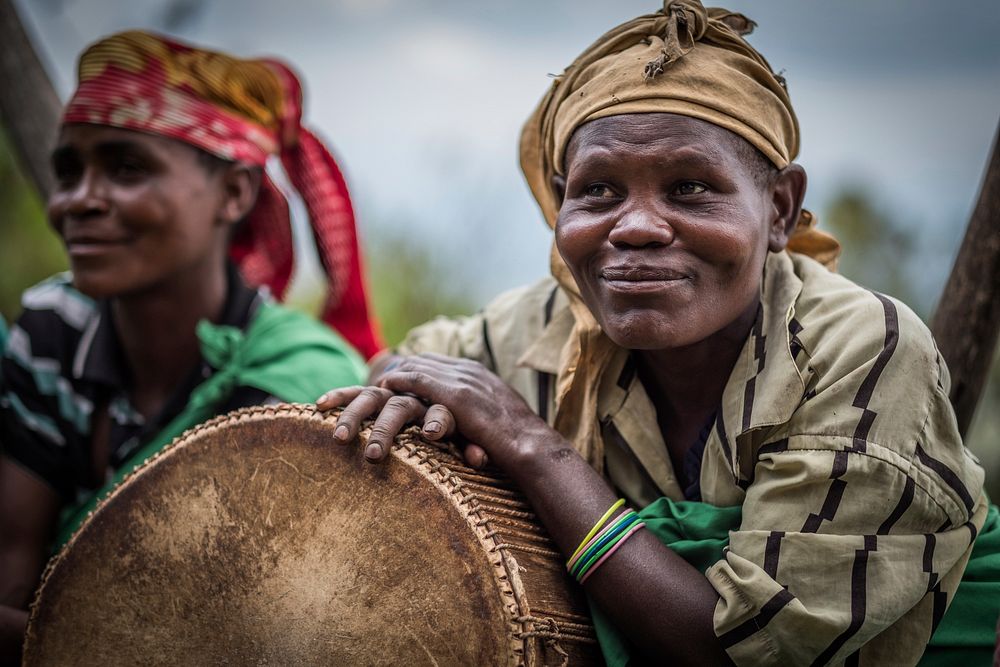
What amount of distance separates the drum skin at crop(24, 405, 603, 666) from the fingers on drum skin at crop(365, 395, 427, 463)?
0.03 meters

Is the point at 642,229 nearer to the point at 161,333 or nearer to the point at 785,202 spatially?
the point at 785,202

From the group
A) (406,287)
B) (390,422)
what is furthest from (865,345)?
(406,287)

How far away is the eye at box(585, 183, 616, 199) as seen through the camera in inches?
80.9

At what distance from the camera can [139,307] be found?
10.2 ft

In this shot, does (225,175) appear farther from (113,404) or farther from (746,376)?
(746,376)

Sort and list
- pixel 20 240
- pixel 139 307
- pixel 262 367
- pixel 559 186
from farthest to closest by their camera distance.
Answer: pixel 20 240 → pixel 139 307 → pixel 262 367 → pixel 559 186

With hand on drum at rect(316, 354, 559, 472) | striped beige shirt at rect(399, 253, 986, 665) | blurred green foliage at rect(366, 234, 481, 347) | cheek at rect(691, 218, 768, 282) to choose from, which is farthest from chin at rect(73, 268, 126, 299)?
blurred green foliage at rect(366, 234, 481, 347)

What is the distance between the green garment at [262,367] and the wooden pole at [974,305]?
159 centimetres

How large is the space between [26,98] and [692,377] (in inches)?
107

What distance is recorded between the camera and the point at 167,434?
2.74 m

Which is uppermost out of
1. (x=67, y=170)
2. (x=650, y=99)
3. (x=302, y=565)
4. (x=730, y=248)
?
(x=650, y=99)

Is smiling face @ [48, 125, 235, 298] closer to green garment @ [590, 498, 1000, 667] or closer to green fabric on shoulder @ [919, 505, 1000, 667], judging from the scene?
green garment @ [590, 498, 1000, 667]

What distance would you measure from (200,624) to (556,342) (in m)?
0.99

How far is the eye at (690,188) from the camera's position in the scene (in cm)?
198
